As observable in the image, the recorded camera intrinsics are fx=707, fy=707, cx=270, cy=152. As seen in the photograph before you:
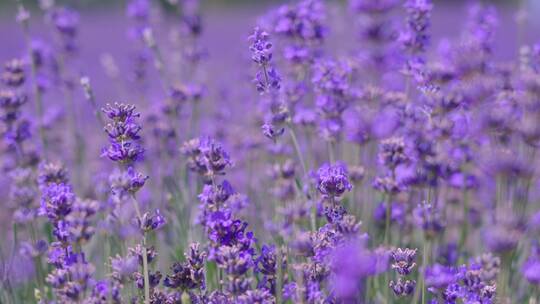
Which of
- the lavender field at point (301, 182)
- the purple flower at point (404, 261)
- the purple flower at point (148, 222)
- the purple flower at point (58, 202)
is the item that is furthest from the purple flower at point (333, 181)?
the purple flower at point (58, 202)

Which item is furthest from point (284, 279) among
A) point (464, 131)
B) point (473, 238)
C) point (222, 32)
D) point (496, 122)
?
point (222, 32)

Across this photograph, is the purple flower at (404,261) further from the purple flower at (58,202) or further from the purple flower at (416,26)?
the purple flower at (416,26)

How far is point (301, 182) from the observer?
347cm

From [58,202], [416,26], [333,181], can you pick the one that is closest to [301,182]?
Result: [416,26]

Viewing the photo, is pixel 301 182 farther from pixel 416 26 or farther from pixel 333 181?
pixel 333 181

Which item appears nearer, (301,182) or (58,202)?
(58,202)

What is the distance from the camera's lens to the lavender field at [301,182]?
2105 mm

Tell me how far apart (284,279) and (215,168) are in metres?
0.46

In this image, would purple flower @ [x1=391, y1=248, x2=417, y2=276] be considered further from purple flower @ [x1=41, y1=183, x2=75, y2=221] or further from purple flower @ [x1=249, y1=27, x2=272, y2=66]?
purple flower @ [x1=41, y1=183, x2=75, y2=221]

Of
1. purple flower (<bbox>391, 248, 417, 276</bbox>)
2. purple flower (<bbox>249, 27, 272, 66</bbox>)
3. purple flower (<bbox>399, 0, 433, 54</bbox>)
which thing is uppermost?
purple flower (<bbox>399, 0, 433, 54</bbox>)


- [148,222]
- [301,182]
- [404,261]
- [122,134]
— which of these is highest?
[301,182]

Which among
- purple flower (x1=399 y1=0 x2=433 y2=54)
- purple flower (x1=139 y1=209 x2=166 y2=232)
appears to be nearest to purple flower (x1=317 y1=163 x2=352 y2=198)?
purple flower (x1=139 y1=209 x2=166 y2=232)

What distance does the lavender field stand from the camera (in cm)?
211

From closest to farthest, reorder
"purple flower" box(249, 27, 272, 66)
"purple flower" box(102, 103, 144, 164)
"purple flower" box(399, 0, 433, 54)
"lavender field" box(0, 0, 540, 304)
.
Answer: "lavender field" box(0, 0, 540, 304) < "purple flower" box(102, 103, 144, 164) < "purple flower" box(249, 27, 272, 66) < "purple flower" box(399, 0, 433, 54)
